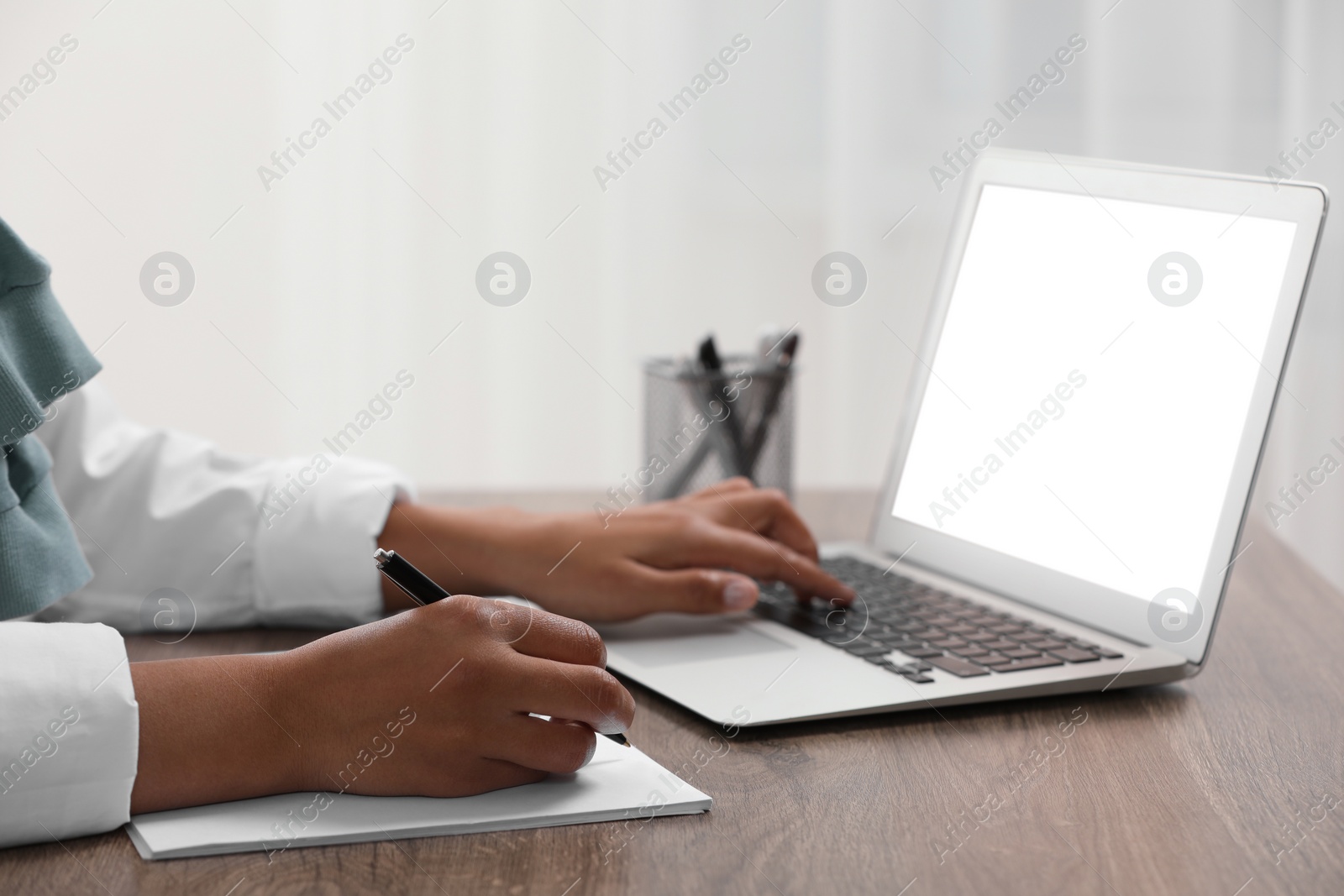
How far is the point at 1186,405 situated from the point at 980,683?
0.26 meters

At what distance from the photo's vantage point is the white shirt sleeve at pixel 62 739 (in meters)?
0.50

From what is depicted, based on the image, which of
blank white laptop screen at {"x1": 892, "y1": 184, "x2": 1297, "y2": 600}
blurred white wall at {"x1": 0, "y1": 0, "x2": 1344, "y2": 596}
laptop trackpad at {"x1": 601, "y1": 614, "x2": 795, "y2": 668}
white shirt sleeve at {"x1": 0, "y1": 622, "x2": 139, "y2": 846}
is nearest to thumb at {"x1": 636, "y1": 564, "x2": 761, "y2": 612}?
laptop trackpad at {"x1": 601, "y1": 614, "x2": 795, "y2": 668}

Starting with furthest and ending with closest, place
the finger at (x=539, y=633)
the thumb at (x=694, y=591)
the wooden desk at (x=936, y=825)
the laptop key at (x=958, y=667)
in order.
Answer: the thumb at (x=694, y=591)
the laptop key at (x=958, y=667)
the finger at (x=539, y=633)
the wooden desk at (x=936, y=825)

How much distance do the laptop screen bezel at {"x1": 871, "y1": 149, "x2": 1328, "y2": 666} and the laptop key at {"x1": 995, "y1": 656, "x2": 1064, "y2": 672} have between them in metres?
0.09

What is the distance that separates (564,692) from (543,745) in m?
0.03

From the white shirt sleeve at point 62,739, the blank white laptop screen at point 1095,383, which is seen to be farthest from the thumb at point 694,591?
the white shirt sleeve at point 62,739

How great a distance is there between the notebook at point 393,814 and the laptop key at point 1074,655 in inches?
11.6

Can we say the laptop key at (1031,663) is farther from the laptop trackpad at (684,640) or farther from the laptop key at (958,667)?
the laptop trackpad at (684,640)

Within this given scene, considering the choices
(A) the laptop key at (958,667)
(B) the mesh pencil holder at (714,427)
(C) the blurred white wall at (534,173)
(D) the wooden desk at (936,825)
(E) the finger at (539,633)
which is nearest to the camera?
(D) the wooden desk at (936,825)

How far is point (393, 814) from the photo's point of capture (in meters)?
0.53

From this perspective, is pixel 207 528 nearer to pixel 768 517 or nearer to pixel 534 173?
pixel 768 517

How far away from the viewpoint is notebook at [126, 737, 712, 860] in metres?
0.50

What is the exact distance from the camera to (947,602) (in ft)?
2.82

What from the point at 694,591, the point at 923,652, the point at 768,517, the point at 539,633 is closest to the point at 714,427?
A: the point at 768,517
